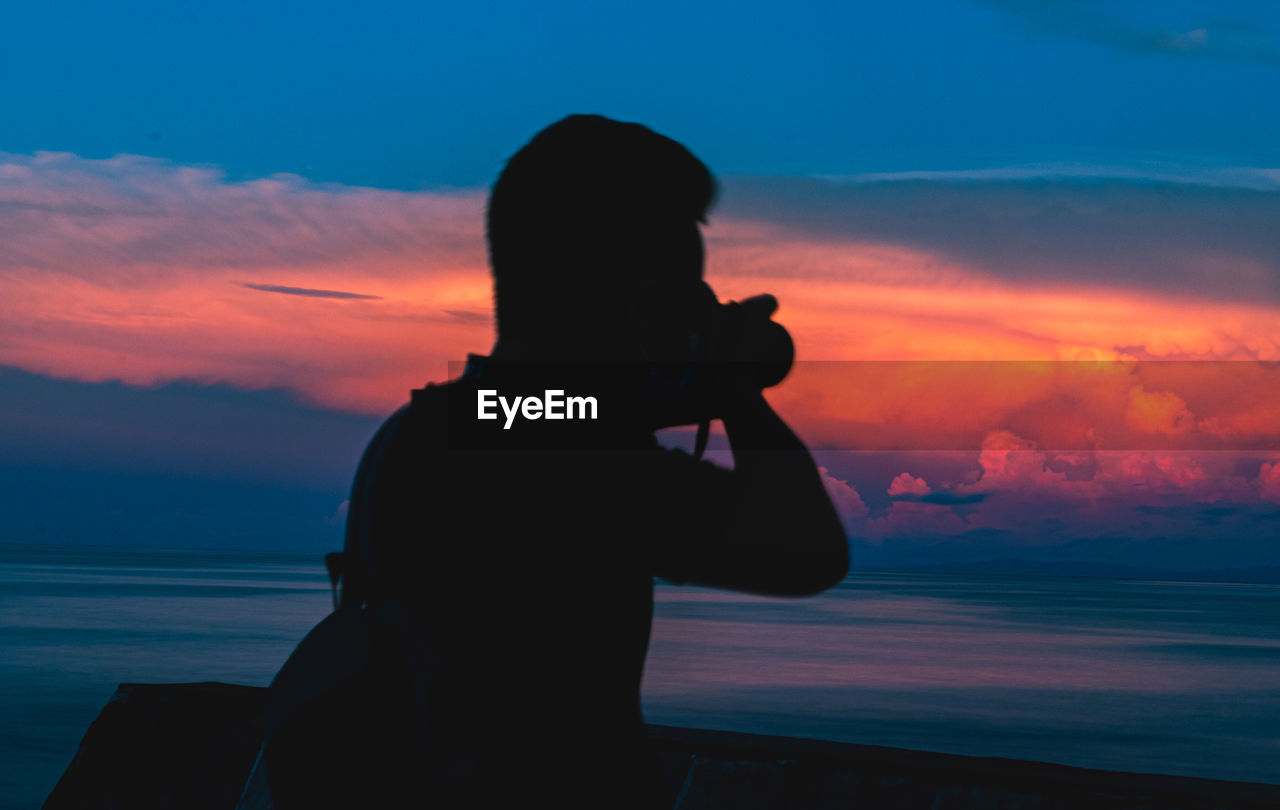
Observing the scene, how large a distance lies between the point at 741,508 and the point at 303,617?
5454 cm

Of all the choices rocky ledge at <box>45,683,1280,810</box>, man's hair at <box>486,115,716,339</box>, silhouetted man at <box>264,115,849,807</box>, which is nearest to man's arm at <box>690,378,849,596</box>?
silhouetted man at <box>264,115,849,807</box>

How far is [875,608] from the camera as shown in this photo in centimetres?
7544

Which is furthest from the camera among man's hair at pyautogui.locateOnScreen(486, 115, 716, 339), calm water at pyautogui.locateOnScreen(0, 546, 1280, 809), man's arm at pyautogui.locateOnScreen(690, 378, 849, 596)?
calm water at pyautogui.locateOnScreen(0, 546, 1280, 809)

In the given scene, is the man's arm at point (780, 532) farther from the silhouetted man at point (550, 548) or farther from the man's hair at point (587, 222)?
the man's hair at point (587, 222)

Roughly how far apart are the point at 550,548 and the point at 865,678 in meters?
31.1

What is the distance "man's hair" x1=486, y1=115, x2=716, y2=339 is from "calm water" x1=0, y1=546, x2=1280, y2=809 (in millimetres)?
402

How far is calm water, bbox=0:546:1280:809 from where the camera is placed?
21.0m

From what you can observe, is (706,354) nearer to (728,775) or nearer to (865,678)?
(728,775)

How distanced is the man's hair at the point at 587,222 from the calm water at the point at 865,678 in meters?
0.40

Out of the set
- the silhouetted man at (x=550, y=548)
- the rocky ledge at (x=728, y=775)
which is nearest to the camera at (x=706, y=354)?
the silhouetted man at (x=550, y=548)

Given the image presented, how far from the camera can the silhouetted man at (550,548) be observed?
116cm

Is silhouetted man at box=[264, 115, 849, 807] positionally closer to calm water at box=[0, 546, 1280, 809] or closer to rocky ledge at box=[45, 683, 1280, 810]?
calm water at box=[0, 546, 1280, 809]

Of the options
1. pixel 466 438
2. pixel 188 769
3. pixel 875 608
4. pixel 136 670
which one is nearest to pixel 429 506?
pixel 466 438

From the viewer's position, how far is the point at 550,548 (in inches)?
46.6
